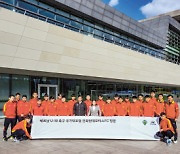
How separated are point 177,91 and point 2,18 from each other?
40588 millimetres

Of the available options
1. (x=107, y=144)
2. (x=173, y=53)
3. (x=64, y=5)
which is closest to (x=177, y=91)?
(x=173, y=53)

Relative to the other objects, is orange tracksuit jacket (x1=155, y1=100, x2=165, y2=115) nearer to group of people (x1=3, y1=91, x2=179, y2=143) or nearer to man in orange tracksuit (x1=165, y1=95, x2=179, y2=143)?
group of people (x1=3, y1=91, x2=179, y2=143)

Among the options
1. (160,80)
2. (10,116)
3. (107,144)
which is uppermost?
(160,80)

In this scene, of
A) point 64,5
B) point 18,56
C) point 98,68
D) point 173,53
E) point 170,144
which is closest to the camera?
point 170,144

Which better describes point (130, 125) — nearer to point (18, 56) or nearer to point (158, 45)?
point (18, 56)

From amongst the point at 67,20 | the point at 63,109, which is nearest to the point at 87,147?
the point at 63,109

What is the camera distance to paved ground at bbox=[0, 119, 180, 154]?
7.30m

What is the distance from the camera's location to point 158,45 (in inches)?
1375

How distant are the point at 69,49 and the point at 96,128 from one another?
33.4ft

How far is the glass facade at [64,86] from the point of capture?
17.2 m

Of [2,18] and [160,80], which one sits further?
[160,80]

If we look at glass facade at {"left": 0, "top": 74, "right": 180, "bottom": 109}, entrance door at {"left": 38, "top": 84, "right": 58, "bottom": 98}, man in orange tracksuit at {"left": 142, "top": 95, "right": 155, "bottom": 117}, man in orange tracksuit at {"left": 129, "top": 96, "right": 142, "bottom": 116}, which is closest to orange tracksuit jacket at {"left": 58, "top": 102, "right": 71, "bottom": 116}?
man in orange tracksuit at {"left": 129, "top": 96, "right": 142, "bottom": 116}

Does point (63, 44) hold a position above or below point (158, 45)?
below

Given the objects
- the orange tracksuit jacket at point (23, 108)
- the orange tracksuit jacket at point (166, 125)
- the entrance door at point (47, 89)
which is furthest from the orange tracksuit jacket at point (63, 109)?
the entrance door at point (47, 89)
